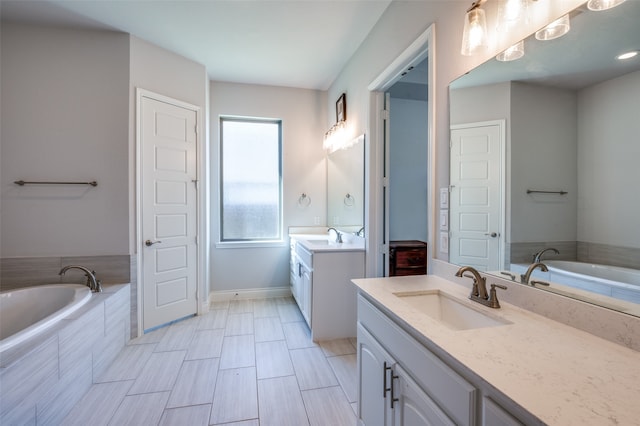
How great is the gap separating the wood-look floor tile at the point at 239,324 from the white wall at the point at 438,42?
1.54 metres

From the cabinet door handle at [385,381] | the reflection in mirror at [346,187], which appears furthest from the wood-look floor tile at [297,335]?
the cabinet door handle at [385,381]

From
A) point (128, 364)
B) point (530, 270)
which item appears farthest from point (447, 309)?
point (128, 364)

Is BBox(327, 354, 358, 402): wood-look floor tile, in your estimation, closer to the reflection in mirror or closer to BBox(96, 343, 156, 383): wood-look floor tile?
the reflection in mirror

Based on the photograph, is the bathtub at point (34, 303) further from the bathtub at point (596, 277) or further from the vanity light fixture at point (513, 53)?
the vanity light fixture at point (513, 53)

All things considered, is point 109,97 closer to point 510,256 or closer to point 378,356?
point 378,356

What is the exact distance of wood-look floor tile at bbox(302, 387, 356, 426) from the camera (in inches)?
68.1

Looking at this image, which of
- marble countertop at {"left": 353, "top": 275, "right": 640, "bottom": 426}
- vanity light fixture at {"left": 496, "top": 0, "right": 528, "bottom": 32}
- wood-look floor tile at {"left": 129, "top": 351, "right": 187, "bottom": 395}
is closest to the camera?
marble countertop at {"left": 353, "top": 275, "right": 640, "bottom": 426}

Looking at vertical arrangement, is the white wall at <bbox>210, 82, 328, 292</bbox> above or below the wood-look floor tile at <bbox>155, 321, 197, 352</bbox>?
above

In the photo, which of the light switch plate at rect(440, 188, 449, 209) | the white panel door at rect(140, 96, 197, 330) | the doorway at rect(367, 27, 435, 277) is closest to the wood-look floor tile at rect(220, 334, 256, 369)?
the white panel door at rect(140, 96, 197, 330)

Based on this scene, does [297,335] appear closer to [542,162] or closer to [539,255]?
[539,255]

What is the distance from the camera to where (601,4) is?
0.95 m

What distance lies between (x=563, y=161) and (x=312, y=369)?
2104mm

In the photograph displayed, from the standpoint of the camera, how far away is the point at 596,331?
3.07 ft

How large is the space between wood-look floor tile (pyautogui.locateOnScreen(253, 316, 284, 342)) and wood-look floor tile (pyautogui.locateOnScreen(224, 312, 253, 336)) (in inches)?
2.7
